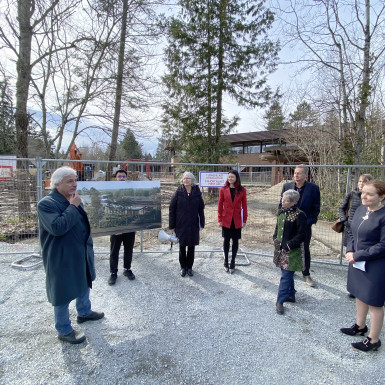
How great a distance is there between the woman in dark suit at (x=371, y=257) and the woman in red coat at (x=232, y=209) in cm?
199

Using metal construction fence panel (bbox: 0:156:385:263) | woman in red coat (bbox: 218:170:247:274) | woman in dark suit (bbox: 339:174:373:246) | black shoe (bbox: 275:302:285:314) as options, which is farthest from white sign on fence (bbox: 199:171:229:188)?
black shoe (bbox: 275:302:285:314)

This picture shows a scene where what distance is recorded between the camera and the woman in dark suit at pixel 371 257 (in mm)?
2396

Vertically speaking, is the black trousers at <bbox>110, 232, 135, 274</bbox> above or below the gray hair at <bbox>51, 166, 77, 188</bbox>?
below

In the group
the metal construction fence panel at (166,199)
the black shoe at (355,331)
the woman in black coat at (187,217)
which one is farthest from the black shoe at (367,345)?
the metal construction fence panel at (166,199)

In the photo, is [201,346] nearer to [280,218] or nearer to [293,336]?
[293,336]

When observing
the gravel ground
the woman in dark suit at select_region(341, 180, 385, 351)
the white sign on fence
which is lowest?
the gravel ground

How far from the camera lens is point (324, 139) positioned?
1085cm

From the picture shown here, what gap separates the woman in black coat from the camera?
4211 millimetres

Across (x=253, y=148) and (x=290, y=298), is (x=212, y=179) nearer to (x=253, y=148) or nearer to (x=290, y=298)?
(x=290, y=298)

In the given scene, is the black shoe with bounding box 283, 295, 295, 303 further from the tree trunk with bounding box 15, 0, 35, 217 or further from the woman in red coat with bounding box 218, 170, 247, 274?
the tree trunk with bounding box 15, 0, 35, 217

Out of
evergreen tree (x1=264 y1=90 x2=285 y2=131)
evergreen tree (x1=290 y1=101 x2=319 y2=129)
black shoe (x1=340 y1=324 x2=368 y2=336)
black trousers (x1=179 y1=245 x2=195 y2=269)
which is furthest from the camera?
evergreen tree (x1=264 y1=90 x2=285 y2=131)

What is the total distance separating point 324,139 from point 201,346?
10.8m

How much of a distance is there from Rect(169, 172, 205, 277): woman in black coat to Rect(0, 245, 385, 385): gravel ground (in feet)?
1.28

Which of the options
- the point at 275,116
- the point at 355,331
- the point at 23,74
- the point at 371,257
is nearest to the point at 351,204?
the point at 371,257
